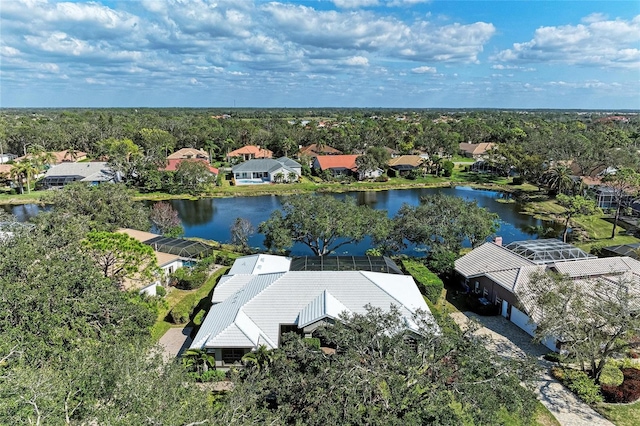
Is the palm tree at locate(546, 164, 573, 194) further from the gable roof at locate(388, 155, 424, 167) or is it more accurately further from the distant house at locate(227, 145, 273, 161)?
the distant house at locate(227, 145, 273, 161)

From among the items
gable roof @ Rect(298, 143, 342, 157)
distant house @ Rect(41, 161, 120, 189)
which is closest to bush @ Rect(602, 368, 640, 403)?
distant house @ Rect(41, 161, 120, 189)

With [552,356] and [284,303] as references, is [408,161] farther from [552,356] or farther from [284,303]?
[284,303]

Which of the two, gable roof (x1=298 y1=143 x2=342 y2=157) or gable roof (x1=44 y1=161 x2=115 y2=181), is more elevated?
gable roof (x1=298 y1=143 x2=342 y2=157)

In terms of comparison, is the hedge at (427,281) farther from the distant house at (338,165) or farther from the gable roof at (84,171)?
the gable roof at (84,171)

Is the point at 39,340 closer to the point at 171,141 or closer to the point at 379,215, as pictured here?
the point at 379,215

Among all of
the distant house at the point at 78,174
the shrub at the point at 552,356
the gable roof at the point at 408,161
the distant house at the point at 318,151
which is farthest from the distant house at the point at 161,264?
the distant house at the point at 318,151

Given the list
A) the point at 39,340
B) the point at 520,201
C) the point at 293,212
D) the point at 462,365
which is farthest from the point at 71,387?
the point at 520,201

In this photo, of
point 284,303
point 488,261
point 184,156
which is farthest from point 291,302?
point 184,156
